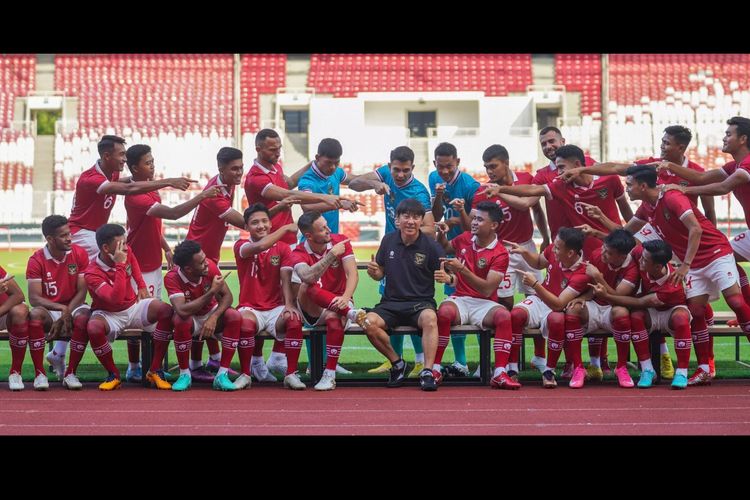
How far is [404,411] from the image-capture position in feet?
20.7

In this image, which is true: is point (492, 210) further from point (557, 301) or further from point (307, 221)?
point (307, 221)

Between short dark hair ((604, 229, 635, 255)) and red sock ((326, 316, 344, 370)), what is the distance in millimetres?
2100

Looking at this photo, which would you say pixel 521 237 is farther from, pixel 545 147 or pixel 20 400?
pixel 20 400

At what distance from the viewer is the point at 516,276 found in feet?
27.5

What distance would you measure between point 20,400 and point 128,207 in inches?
78.2

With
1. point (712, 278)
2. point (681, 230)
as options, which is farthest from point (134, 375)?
point (712, 278)

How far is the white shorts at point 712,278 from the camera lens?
743 centimetres

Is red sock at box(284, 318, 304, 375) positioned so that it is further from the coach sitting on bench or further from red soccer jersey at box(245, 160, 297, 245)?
red soccer jersey at box(245, 160, 297, 245)

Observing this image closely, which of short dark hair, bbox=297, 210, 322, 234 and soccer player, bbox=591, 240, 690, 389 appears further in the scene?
short dark hair, bbox=297, 210, 322, 234

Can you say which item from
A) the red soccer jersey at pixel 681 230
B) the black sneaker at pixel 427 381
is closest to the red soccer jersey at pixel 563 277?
the red soccer jersey at pixel 681 230

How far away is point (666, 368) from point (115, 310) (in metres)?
4.25

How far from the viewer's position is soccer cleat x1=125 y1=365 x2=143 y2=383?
7.82 meters

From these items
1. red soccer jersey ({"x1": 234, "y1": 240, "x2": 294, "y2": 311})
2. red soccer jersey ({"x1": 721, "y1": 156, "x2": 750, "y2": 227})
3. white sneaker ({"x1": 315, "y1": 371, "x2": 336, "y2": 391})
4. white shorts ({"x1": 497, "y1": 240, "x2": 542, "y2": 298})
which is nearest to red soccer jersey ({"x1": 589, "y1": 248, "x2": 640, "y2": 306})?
white shorts ({"x1": 497, "y1": 240, "x2": 542, "y2": 298})

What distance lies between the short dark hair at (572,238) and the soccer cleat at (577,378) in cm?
91
